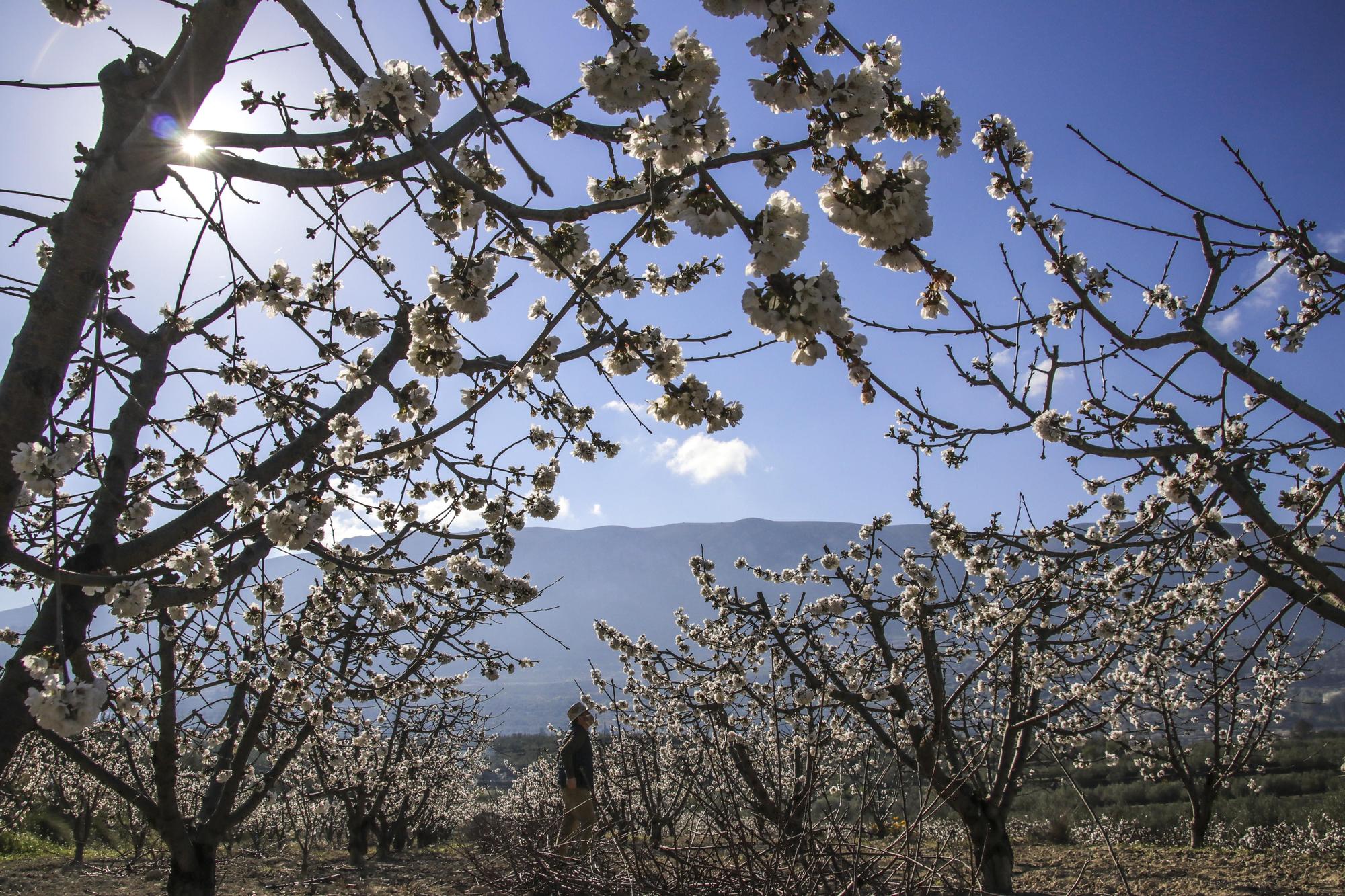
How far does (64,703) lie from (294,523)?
3.52 ft

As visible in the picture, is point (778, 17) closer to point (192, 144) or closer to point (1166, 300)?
point (192, 144)

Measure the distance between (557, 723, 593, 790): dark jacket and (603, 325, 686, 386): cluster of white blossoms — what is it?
4.87m

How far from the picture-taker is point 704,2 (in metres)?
1.77

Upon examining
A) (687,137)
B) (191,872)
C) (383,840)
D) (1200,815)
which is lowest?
(383,840)

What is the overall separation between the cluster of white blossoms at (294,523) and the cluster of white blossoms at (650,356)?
159 cm

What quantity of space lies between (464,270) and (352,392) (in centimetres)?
168

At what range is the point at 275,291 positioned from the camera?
4.00 meters

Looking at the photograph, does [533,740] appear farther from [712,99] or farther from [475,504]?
[712,99]

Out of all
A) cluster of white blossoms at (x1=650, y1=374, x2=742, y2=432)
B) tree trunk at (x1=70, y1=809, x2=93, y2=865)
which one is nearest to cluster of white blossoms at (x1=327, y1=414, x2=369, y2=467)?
cluster of white blossoms at (x1=650, y1=374, x2=742, y2=432)

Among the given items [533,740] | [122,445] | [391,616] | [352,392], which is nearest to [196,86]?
[352,392]

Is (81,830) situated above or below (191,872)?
below

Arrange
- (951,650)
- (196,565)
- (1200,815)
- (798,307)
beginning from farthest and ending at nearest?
(1200,815) → (951,650) → (196,565) → (798,307)

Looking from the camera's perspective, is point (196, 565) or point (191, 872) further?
point (191, 872)

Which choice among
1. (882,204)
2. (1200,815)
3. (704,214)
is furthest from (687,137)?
(1200,815)
